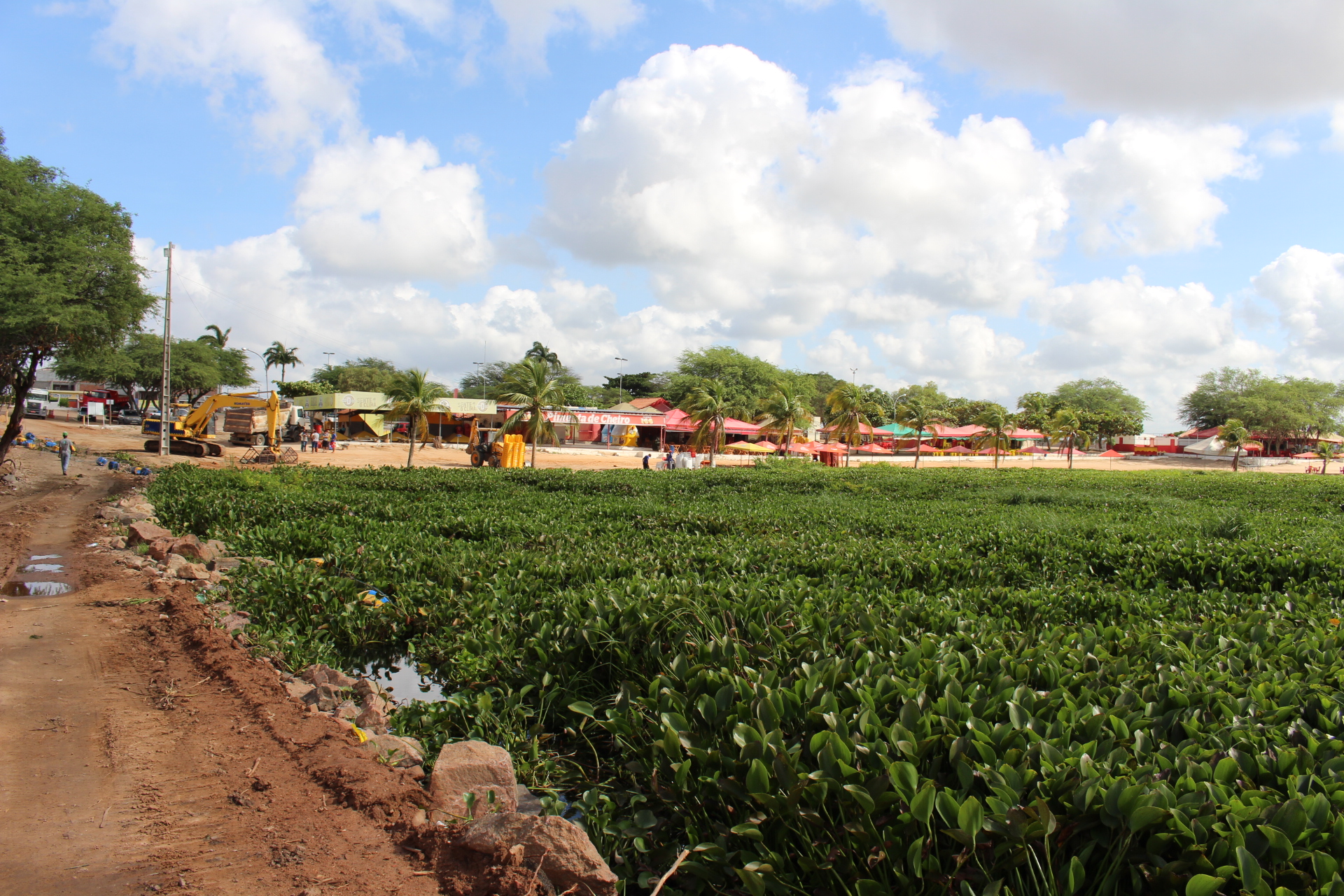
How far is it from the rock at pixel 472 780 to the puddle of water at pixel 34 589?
8.06 m

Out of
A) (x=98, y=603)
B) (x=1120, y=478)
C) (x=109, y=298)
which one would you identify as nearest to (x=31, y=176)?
(x=109, y=298)

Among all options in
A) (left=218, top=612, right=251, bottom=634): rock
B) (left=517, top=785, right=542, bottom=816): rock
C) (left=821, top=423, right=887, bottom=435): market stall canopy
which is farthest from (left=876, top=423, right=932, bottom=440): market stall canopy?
(left=517, top=785, right=542, bottom=816): rock

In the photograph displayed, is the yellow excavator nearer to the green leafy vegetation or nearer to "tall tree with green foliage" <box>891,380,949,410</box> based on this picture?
the green leafy vegetation

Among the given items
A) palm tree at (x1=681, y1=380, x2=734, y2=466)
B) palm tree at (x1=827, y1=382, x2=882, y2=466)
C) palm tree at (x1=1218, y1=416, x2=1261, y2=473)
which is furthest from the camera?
palm tree at (x1=1218, y1=416, x2=1261, y2=473)

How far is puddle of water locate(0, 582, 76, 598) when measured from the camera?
9075 millimetres

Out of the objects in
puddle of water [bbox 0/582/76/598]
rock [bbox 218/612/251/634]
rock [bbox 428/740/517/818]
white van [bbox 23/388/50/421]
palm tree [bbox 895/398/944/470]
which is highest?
palm tree [bbox 895/398/944/470]

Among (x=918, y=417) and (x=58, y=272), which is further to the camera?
(x=918, y=417)

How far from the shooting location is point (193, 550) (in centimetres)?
1071

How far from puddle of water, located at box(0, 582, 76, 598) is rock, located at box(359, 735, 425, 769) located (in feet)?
23.2

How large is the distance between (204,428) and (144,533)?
30.7 meters

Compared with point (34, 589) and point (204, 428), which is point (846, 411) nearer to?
point (204, 428)

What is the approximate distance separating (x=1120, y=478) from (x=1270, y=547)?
2200 centimetres

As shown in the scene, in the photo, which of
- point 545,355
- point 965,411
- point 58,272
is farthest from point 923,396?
point 58,272

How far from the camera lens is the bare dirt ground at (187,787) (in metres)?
3.49
